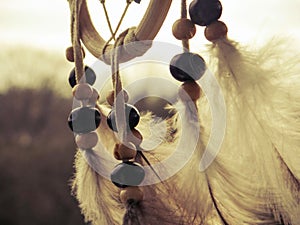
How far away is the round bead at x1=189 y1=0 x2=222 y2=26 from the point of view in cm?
53

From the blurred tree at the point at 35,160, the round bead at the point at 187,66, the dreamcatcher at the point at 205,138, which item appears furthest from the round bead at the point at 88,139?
the blurred tree at the point at 35,160

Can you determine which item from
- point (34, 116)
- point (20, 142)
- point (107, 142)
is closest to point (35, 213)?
point (20, 142)

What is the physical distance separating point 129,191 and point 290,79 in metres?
0.17

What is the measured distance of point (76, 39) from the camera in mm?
627

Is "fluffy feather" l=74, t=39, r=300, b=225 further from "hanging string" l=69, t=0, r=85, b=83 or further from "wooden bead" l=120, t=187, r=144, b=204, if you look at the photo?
"hanging string" l=69, t=0, r=85, b=83

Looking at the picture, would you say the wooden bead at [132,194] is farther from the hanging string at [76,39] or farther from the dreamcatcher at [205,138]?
the hanging string at [76,39]

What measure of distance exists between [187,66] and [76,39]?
0.15 meters

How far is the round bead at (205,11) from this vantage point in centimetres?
53

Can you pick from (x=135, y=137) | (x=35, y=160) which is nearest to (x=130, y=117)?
(x=135, y=137)

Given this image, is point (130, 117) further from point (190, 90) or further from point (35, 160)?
point (35, 160)

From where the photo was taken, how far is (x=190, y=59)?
52cm

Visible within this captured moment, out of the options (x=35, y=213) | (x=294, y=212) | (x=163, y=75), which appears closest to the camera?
(x=294, y=212)

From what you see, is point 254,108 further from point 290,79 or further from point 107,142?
point 107,142

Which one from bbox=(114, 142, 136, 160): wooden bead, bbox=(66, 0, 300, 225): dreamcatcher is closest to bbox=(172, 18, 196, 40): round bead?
bbox=(66, 0, 300, 225): dreamcatcher
